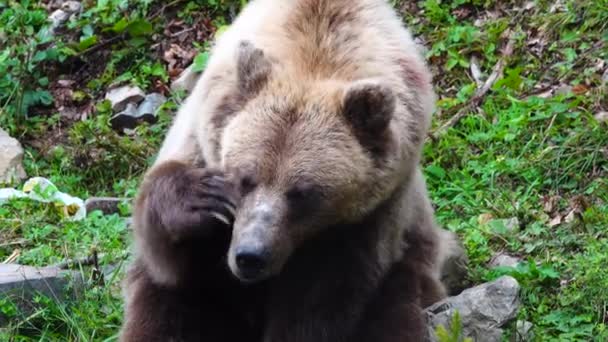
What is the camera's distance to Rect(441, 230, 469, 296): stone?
6312mm

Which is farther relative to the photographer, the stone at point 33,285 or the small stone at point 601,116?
the small stone at point 601,116

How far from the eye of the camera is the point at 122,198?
7613 millimetres

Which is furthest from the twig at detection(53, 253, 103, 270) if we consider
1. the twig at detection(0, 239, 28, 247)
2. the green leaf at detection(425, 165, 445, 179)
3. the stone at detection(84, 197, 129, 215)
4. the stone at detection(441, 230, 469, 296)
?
the green leaf at detection(425, 165, 445, 179)

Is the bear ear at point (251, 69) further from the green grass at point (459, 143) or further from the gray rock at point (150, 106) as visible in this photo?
the gray rock at point (150, 106)

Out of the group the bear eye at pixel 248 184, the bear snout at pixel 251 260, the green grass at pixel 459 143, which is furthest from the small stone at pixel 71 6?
the bear snout at pixel 251 260

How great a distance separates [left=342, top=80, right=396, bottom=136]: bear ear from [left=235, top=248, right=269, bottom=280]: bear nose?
0.69 m

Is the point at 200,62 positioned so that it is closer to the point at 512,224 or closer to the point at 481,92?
the point at 481,92

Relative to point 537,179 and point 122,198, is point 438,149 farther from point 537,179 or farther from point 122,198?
point 122,198

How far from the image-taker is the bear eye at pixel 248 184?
4668mm

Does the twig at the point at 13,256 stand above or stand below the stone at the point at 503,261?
below

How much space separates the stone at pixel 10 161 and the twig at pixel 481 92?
2.80 m

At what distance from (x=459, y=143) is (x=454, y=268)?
1482 mm

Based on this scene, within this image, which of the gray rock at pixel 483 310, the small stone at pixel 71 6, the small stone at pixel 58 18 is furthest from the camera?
the small stone at pixel 71 6

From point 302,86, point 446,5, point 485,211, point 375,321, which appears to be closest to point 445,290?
point 375,321
